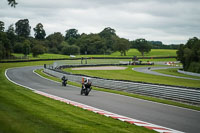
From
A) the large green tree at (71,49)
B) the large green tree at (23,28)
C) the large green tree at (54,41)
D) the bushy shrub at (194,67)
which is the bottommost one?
the bushy shrub at (194,67)

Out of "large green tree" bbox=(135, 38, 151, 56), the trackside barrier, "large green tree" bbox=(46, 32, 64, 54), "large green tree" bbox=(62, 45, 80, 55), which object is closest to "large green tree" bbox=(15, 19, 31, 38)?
"large green tree" bbox=(46, 32, 64, 54)

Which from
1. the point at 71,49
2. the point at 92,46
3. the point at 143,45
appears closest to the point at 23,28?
the point at 71,49

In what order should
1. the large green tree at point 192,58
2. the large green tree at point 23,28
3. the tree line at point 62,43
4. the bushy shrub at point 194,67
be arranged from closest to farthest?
the bushy shrub at point 194,67, the large green tree at point 192,58, the tree line at point 62,43, the large green tree at point 23,28

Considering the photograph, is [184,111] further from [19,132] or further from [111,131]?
[19,132]

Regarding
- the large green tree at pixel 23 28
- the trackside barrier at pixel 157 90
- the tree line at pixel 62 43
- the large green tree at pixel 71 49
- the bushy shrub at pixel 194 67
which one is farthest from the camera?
the large green tree at pixel 23 28

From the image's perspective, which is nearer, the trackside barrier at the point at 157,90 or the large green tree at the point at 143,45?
the trackside barrier at the point at 157,90

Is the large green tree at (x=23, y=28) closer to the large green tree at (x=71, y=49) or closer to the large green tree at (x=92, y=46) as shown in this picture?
the large green tree at (x=92, y=46)

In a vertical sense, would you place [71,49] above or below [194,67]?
above

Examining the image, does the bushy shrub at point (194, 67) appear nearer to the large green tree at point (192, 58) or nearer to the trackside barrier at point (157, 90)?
the large green tree at point (192, 58)

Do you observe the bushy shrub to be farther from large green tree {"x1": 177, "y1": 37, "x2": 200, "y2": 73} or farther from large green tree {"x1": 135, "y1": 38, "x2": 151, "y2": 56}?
large green tree {"x1": 135, "y1": 38, "x2": 151, "y2": 56}

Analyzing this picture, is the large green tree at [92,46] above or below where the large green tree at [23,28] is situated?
below

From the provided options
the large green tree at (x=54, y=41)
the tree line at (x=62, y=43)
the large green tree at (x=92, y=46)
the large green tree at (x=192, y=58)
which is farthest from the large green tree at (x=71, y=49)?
the large green tree at (x=192, y=58)

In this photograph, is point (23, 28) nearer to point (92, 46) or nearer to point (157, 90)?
point (92, 46)

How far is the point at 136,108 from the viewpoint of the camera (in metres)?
14.6
